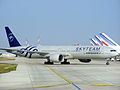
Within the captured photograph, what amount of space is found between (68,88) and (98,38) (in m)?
91.1

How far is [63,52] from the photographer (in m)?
44.7

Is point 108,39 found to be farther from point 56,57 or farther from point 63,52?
point 56,57

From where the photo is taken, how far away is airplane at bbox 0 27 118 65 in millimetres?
40688

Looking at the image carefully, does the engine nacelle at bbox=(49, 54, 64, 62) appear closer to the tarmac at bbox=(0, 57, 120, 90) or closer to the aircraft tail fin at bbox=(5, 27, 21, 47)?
the aircraft tail fin at bbox=(5, 27, 21, 47)

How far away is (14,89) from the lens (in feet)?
40.8

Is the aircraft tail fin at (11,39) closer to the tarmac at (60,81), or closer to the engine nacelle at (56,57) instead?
the engine nacelle at (56,57)

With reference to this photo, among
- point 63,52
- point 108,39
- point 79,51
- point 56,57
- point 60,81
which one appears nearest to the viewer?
point 60,81

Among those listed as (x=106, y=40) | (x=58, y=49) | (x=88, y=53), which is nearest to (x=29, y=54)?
(x=58, y=49)

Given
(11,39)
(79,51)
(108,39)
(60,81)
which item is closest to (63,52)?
(79,51)

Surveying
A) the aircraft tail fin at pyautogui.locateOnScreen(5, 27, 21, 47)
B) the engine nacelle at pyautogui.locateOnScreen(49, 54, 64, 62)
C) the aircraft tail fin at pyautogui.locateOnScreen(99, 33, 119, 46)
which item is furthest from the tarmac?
the aircraft tail fin at pyautogui.locateOnScreen(99, 33, 119, 46)

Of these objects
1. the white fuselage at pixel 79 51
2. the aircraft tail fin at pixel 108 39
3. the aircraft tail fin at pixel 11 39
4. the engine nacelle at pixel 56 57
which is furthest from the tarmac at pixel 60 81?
the aircraft tail fin at pixel 108 39

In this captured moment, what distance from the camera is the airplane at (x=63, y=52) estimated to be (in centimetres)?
4069

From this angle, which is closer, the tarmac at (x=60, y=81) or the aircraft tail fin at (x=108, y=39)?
the tarmac at (x=60, y=81)

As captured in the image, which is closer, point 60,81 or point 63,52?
point 60,81
